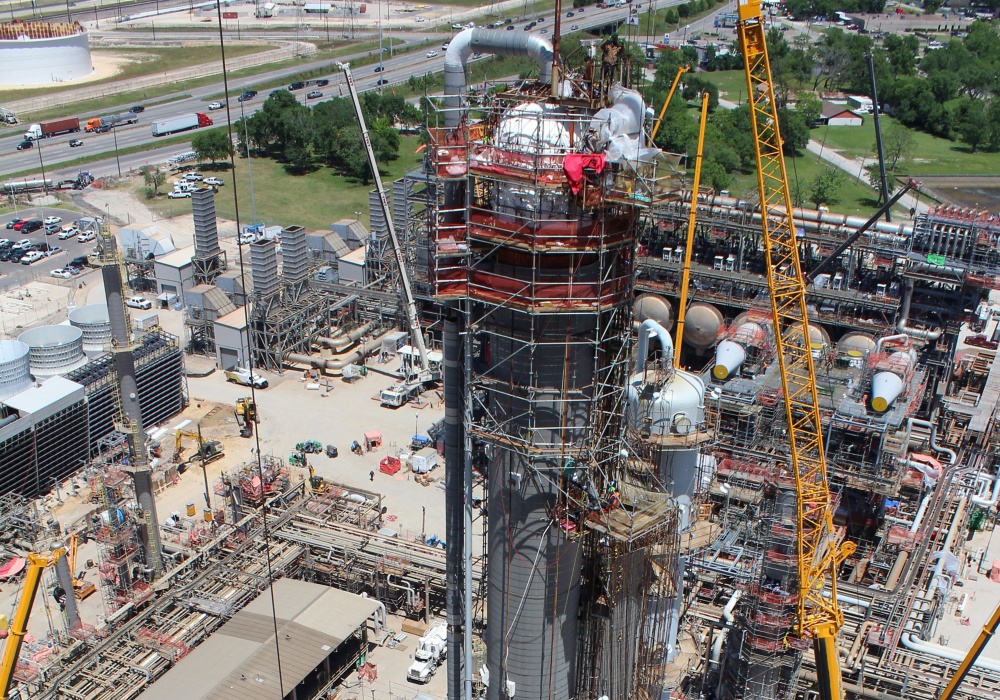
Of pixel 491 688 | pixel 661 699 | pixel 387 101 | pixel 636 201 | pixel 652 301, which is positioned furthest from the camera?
pixel 387 101

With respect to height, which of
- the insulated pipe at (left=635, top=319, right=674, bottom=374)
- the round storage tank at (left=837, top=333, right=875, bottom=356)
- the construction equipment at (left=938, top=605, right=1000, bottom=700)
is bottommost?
the round storage tank at (left=837, top=333, right=875, bottom=356)

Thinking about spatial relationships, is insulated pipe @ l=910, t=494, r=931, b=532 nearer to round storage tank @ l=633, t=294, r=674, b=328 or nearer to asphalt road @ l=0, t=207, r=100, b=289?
round storage tank @ l=633, t=294, r=674, b=328

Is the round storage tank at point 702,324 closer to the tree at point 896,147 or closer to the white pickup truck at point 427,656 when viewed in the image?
the white pickup truck at point 427,656

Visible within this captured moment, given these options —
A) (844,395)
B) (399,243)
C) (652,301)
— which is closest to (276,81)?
(399,243)

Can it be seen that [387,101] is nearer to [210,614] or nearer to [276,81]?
[276,81]

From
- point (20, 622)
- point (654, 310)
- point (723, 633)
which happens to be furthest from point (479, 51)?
point (654, 310)

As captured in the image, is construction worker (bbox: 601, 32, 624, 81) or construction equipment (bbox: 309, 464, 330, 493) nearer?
construction worker (bbox: 601, 32, 624, 81)

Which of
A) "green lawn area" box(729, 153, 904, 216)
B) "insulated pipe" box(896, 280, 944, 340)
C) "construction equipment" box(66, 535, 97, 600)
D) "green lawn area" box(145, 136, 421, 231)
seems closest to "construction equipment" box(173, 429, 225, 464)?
"construction equipment" box(66, 535, 97, 600)

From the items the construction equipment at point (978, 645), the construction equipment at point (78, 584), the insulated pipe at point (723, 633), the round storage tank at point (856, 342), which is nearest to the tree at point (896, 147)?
the round storage tank at point (856, 342)
